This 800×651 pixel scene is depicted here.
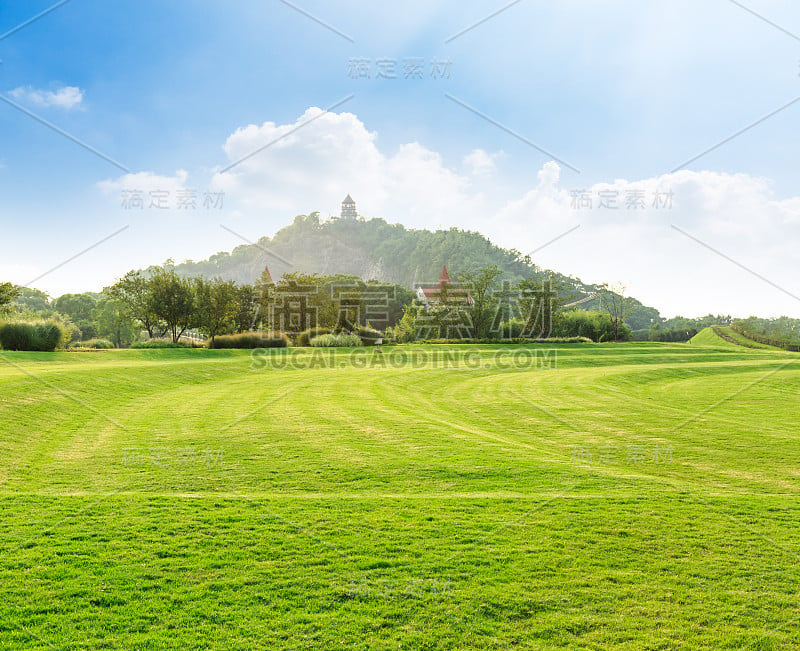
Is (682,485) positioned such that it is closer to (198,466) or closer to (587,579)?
(587,579)

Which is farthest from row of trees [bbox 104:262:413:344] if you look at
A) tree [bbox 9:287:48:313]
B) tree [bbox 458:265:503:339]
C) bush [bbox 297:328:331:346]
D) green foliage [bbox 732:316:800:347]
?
tree [bbox 9:287:48:313]

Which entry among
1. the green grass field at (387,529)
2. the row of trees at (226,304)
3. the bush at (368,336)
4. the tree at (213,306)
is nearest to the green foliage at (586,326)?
the bush at (368,336)

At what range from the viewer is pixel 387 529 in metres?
5.06

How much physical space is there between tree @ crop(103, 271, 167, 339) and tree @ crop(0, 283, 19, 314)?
7.22 meters

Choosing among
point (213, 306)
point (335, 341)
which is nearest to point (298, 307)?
point (213, 306)

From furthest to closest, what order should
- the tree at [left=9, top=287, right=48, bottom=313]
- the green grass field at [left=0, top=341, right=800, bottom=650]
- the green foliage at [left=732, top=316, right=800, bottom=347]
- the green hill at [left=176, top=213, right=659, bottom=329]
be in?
1. the green hill at [left=176, top=213, right=659, bottom=329]
2. the tree at [left=9, top=287, right=48, bottom=313]
3. the green foliage at [left=732, top=316, right=800, bottom=347]
4. the green grass field at [left=0, top=341, right=800, bottom=650]

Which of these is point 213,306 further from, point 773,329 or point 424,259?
point 424,259

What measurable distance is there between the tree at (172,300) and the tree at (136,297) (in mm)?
1686

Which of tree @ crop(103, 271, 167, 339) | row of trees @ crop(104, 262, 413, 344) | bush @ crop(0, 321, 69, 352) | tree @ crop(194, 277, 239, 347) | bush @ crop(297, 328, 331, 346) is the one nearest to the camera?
bush @ crop(0, 321, 69, 352)

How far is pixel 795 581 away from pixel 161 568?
549cm

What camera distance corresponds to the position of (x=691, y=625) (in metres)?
3.64

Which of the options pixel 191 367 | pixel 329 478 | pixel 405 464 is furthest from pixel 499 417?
pixel 191 367

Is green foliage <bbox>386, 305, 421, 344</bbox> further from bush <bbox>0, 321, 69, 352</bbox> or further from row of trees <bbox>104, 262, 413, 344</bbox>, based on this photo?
bush <bbox>0, 321, 69, 352</bbox>

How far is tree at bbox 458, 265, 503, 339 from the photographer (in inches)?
1796
